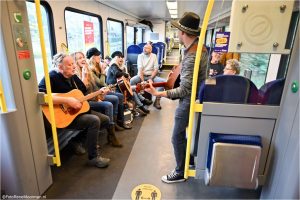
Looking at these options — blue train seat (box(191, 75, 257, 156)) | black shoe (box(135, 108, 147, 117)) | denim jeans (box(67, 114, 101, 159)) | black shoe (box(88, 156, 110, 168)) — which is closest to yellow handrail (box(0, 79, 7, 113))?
denim jeans (box(67, 114, 101, 159))

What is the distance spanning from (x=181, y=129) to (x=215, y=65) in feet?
2.42

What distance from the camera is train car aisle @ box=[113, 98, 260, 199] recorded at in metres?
2.17

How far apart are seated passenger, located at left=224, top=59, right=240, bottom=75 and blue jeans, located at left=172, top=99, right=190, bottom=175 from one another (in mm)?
465

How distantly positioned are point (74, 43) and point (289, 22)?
145 inches

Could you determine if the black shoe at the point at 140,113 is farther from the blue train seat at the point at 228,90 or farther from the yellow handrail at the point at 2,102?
the yellow handrail at the point at 2,102

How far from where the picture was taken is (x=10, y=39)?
1546 mm

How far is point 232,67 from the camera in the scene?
5.65 feet

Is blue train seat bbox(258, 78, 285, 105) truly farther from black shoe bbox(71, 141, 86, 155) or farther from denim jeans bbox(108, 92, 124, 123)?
denim jeans bbox(108, 92, 124, 123)

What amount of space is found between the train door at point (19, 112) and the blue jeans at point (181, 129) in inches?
51.2

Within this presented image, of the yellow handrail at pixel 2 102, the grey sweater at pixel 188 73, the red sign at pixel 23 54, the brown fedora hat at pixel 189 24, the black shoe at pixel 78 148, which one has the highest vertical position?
the brown fedora hat at pixel 189 24

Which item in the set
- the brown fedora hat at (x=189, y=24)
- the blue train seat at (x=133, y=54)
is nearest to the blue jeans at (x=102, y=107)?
the brown fedora hat at (x=189, y=24)

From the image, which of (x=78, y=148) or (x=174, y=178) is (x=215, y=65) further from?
(x=78, y=148)

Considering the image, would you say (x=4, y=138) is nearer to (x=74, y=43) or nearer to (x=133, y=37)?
(x=74, y=43)

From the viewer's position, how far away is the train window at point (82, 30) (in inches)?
156
